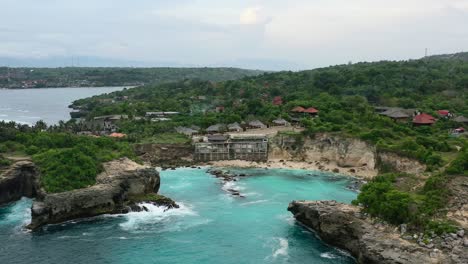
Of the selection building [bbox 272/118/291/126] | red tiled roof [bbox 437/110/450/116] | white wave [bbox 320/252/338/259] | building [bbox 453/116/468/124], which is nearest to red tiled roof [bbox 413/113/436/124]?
building [bbox 453/116/468/124]

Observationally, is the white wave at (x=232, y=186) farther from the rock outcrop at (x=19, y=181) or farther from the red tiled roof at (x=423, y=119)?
the red tiled roof at (x=423, y=119)

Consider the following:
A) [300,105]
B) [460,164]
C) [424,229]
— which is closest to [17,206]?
[424,229]

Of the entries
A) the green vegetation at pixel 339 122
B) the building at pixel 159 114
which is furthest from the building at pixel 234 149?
the building at pixel 159 114

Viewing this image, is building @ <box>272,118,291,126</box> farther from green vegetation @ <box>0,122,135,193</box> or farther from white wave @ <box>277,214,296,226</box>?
white wave @ <box>277,214,296,226</box>

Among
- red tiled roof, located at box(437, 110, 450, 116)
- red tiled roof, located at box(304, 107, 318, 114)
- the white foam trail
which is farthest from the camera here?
red tiled roof, located at box(304, 107, 318, 114)

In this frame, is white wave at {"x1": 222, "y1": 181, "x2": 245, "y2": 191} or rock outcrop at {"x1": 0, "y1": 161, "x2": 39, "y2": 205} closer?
rock outcrop at {"x1": 0, "y1": 161, "x2": 39, "y2": 205}

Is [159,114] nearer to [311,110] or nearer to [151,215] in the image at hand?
[311,110]
